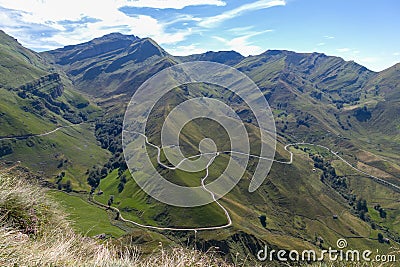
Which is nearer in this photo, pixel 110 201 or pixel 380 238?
pixel 380 238

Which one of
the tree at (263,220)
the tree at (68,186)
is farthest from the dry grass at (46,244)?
the tree at (68,186)

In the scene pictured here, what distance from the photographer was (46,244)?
8.38m

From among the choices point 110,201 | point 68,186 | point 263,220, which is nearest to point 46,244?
point 263,220

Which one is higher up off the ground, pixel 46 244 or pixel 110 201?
pixel 46 244

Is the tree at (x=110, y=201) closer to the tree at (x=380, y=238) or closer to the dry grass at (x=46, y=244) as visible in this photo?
the tree at (x=380, y=238)

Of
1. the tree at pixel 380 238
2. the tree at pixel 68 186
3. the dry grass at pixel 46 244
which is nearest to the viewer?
the dry grass at pixel 46 244

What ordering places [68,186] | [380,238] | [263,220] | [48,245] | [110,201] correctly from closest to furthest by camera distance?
1. [48,245]
2. [263,220]
3. [380,238]
4. [110,201]
5. [68,186]

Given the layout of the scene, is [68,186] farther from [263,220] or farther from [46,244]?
[46,244]

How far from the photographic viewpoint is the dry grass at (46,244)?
6734 mm

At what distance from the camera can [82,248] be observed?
905 centimetres

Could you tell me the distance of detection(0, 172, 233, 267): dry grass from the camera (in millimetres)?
6734

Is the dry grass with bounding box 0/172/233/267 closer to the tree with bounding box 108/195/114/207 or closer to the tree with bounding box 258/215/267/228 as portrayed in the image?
the tree with bounding box 258/215/267/228

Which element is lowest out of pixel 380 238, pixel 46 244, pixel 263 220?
pixel 380 238

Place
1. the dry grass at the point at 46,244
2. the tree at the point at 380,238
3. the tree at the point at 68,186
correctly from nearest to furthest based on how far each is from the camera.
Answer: the dry grass at the point at 46,244 < the tree at the point at 380,238 < the tree at the point at 68,186
